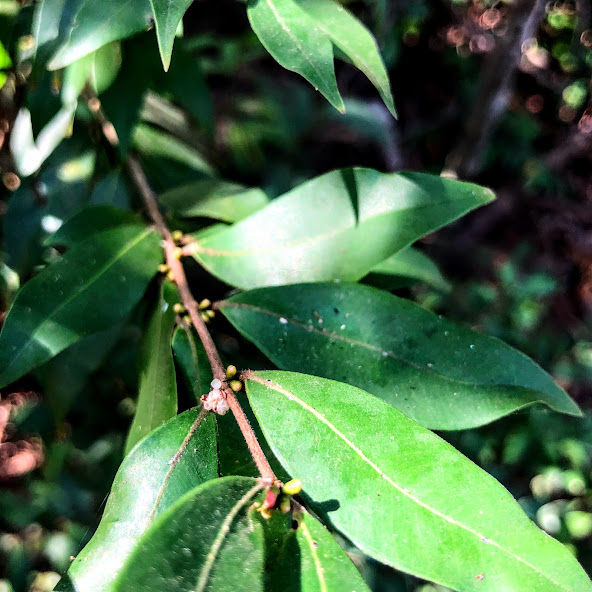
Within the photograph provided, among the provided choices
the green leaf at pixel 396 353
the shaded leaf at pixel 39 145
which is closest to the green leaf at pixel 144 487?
the green leaf at pixel 396 353

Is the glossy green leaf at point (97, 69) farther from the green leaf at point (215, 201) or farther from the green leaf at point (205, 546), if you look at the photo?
the green leaf at point (205, 546)

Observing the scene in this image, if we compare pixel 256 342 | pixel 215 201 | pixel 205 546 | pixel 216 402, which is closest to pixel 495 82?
pixel 215 201

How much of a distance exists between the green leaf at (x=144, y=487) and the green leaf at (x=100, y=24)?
1.38ft

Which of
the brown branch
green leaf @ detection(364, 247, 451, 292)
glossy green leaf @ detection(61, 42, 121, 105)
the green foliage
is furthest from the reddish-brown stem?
the brown branch

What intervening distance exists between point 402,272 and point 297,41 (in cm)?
37

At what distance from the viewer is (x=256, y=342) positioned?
0.61m

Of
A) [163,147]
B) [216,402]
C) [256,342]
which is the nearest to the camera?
[216,402]

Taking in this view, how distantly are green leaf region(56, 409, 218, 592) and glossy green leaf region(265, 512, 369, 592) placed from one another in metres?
0.09

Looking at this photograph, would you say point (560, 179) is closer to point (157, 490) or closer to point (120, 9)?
point (120, 9)

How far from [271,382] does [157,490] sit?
14 centimetres

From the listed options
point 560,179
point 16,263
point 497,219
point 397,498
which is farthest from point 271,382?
point 560,179

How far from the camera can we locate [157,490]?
462 mm

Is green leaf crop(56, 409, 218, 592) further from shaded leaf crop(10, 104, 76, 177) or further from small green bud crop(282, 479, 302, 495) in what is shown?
shaded leaf crop(10, 104, 76, 177)

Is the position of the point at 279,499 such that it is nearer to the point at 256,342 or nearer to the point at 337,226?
the point at 256,342
